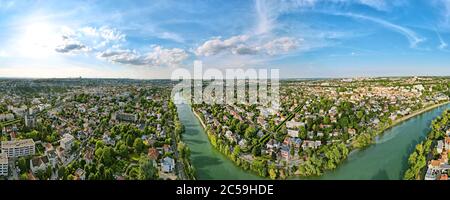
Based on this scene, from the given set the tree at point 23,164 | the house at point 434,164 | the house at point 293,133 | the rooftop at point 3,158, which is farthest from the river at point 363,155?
the rooftop at point 3,158

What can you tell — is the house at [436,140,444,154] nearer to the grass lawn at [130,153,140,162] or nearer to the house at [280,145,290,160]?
the house at [280,145,290,160]

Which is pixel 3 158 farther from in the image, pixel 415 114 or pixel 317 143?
pixel 415 114

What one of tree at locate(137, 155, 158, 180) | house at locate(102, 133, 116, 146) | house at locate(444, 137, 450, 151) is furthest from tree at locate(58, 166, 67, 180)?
house at locate(444, 137, 450, 151)

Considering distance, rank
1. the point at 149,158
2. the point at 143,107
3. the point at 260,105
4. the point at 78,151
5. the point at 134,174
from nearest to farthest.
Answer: the point at 134,174
the point at 149,158
the point at 78,151
the point at 143,107
the point at 260,105

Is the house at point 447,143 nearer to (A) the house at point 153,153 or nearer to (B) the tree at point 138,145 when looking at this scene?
(A) the house at point 153,153

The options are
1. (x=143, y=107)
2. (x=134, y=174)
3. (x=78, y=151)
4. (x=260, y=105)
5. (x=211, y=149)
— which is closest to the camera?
(x=134, y=174)
